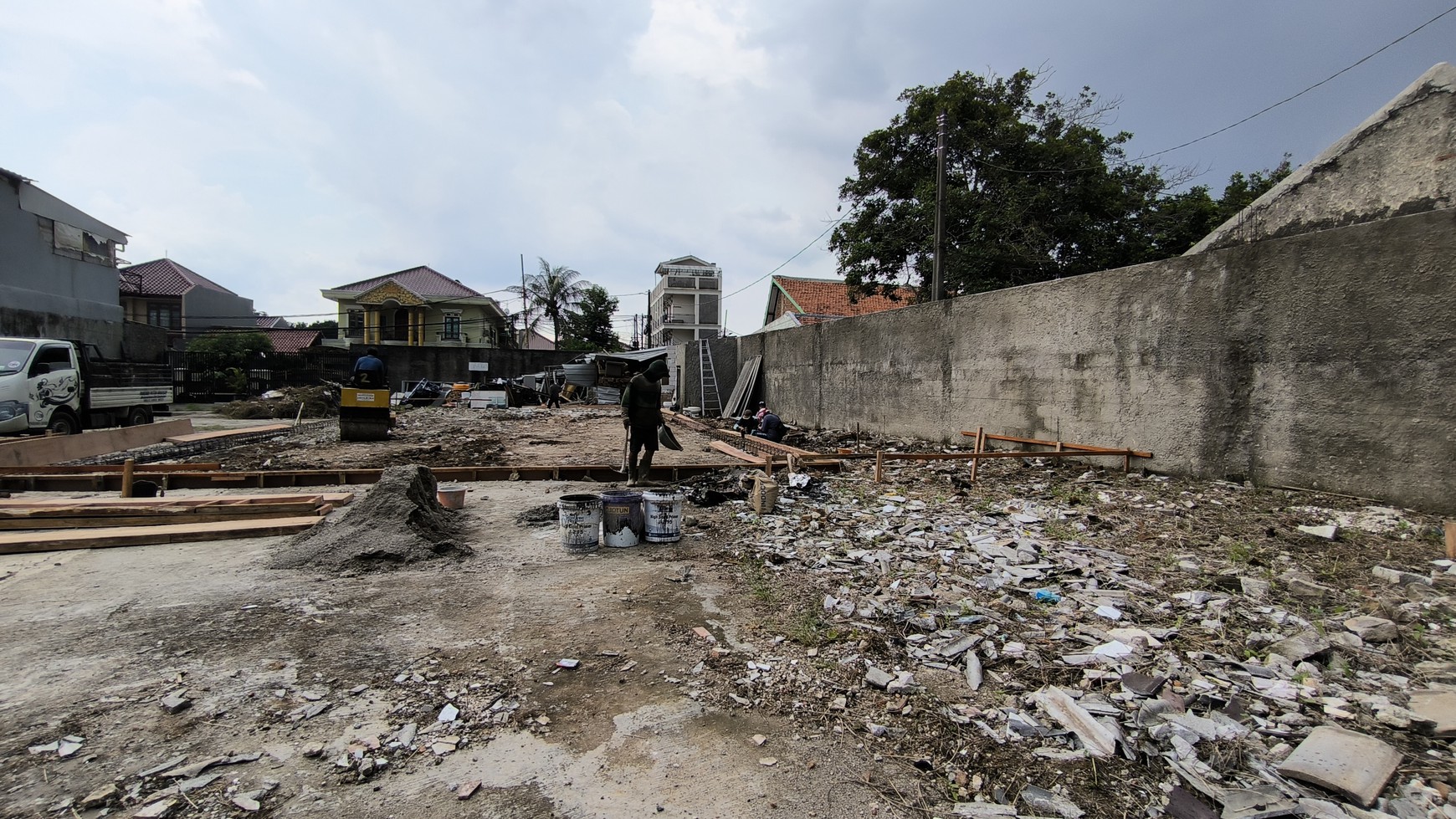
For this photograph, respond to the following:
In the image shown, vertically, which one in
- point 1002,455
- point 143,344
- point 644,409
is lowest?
point 1002,455

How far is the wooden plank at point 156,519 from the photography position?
5180 mm

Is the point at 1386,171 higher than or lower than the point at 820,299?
lower

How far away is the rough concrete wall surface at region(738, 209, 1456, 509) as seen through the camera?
4645mm

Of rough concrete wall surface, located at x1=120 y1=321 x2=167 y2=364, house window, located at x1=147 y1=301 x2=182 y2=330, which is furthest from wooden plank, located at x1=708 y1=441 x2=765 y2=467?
house window, located at x1=147 y1=301 x2=182 y2=330

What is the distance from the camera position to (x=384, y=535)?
4723 mm

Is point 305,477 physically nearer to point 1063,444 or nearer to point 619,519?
point 619,519

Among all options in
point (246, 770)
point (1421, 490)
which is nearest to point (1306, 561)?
point (1421, 490)

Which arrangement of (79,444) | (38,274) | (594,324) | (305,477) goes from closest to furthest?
(305,477) < (79,444) < (38,274) < (594,324)

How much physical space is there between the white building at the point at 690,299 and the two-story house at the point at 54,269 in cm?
3204

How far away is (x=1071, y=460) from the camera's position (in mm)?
7418

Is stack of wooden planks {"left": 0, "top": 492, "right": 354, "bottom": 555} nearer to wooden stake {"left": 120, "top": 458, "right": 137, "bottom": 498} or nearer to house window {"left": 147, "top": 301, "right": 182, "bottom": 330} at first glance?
wooden stake {"left": 120, "top": 458, "right": 137, "bottom": 498}

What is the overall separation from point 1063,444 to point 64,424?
50.7 feet

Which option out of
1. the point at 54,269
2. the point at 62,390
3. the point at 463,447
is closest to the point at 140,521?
the point at 463,447

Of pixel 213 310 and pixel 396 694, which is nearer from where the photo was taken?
pixel 396 694
